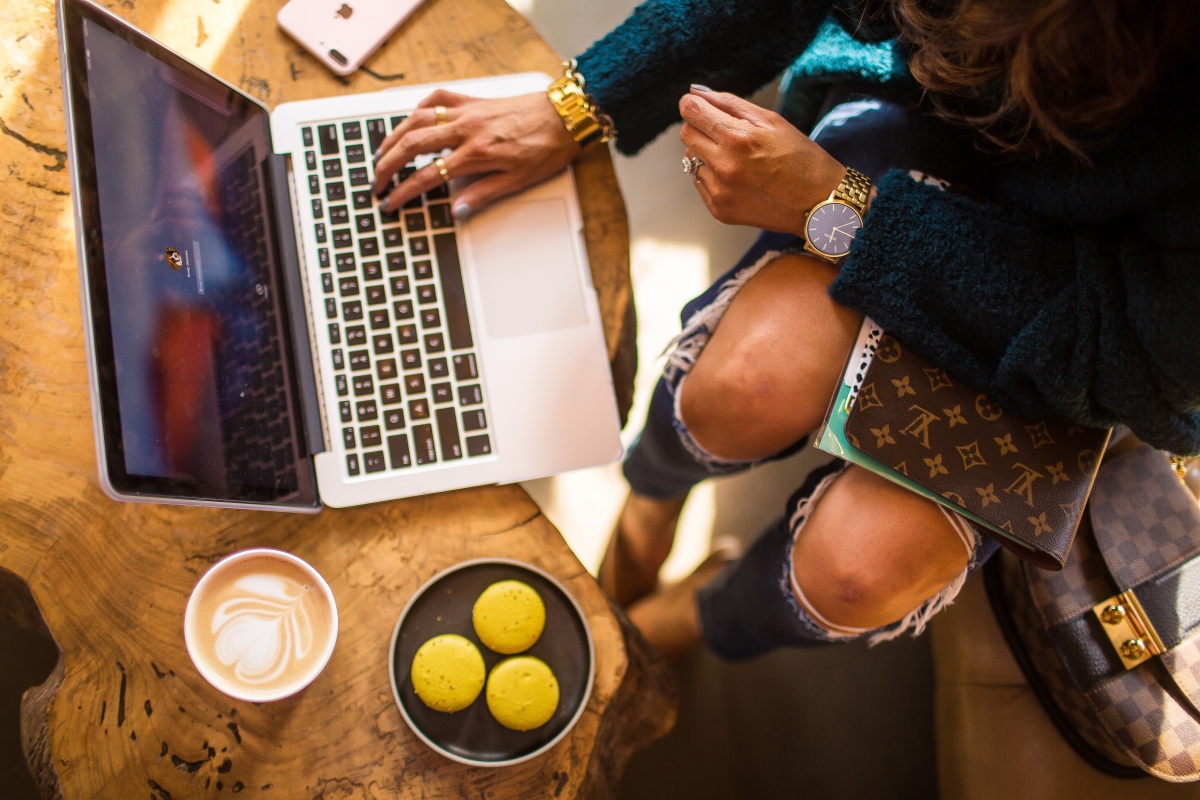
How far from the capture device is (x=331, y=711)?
719 millimetres

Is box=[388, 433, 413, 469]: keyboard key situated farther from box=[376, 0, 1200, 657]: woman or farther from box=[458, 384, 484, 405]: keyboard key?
box=[376, 0, 1200, 657]: woman

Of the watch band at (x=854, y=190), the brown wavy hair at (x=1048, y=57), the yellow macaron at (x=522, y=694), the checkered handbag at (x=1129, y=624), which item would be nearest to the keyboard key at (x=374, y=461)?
the yellow macaron at (x=522, y=694)

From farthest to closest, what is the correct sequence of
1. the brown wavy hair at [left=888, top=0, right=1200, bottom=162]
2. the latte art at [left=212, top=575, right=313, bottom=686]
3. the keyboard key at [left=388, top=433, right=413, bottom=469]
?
the keyboard key at [left=388, top=433, right=413, bottom=469] → the latte art at [left=212, top=575, right=313, bottom=686] → the brown wavy hair at [left=888, top=0, right=1200, bottom=162]

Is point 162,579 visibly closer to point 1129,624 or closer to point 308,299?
point 308,299

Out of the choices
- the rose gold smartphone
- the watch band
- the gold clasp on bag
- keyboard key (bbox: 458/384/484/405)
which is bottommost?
the gold clasp on bag

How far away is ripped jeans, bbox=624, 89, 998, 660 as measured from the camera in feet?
2.58

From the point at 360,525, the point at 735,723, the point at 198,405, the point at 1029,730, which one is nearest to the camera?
the point at 198,405

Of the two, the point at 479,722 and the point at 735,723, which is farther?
the point at 735,723

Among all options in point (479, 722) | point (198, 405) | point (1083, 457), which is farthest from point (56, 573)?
point (1083, 457)

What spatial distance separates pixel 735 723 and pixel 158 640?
1.05 metres

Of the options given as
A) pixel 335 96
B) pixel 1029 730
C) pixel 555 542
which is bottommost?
pixel 1029 730

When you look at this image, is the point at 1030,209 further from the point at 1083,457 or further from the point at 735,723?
the point at 735,723

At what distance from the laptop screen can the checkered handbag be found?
90 cm

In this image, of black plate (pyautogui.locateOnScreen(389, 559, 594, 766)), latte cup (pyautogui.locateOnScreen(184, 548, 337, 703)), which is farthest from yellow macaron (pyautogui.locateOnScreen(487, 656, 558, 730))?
latte cup (pyautogui.locateOnScreen(184, 548, 337, 703))
